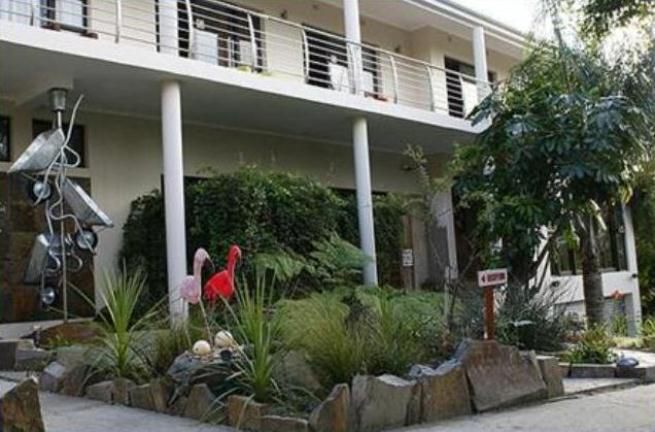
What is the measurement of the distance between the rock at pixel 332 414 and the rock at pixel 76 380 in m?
3.20

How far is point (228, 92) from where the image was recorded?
42.1 ft

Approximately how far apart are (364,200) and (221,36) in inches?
167

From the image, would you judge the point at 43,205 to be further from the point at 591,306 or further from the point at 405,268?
the point at 591,306

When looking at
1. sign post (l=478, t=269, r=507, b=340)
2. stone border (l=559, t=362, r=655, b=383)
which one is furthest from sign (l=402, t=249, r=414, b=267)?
sign post (l=478, t=269, r=507, b=340)

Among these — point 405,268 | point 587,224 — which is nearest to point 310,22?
point 405,268

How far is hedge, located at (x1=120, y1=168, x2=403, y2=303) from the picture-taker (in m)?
12.0

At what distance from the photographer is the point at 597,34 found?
35.7 feet

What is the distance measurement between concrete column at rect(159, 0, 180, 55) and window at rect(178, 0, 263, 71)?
4.59ft

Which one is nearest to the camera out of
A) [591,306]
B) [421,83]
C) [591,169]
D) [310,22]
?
[591,169]

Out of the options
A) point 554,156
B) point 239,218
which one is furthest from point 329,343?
point 554,156

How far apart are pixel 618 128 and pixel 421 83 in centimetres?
781

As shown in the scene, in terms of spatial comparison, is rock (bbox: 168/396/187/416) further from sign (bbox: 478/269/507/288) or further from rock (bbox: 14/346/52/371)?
rock (bbox: 14/346/52/371)

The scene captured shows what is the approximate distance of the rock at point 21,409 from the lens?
5.19 meters

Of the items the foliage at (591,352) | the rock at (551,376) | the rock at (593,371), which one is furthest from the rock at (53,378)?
the foliage at (591,352)
